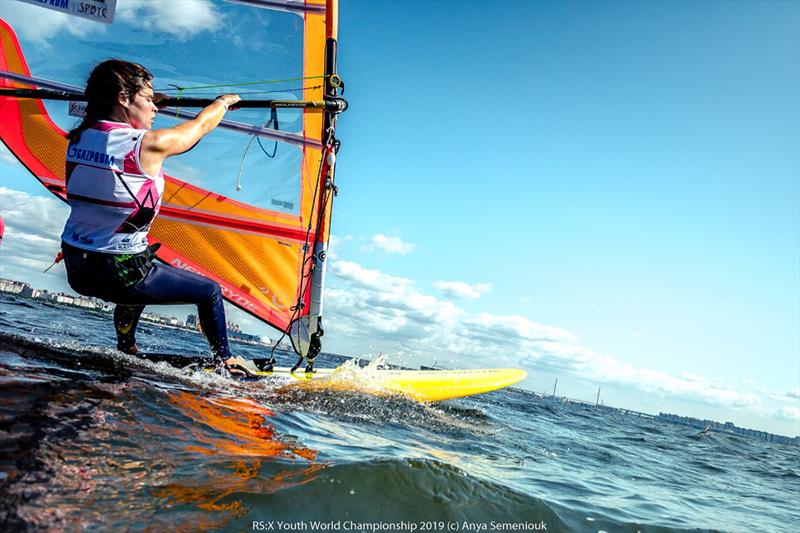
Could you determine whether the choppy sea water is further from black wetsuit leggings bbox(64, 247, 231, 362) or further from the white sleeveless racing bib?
the white sleeveless racing bib

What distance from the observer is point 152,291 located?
3855 mm

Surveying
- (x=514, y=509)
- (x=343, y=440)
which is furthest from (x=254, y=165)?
(x=514, y=509)

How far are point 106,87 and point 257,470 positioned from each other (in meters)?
2.61

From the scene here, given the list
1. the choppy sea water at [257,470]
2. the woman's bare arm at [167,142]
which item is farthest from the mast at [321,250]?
the woman's bare arm at [167,142]

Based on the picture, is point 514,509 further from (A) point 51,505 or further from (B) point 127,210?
(B) point 127,210

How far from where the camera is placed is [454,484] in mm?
2754

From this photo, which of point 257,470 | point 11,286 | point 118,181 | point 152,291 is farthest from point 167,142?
point 11,286

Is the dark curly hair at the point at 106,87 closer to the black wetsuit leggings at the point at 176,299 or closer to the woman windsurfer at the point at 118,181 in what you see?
the woman windsurfer at the point at 118,181

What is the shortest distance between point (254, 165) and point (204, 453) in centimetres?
433

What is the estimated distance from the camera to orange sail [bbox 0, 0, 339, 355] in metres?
5.70

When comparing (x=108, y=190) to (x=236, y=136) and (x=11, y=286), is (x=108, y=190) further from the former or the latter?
(x=11, y=286)

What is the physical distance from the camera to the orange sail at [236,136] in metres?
5.70

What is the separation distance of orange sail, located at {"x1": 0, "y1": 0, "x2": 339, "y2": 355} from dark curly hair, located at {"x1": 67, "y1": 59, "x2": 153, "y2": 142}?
8.32 ft

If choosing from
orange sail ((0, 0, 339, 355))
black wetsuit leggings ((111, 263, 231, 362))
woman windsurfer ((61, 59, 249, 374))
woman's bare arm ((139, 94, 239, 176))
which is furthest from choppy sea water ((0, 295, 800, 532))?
orange sail ((0, 0, 339, 355))
